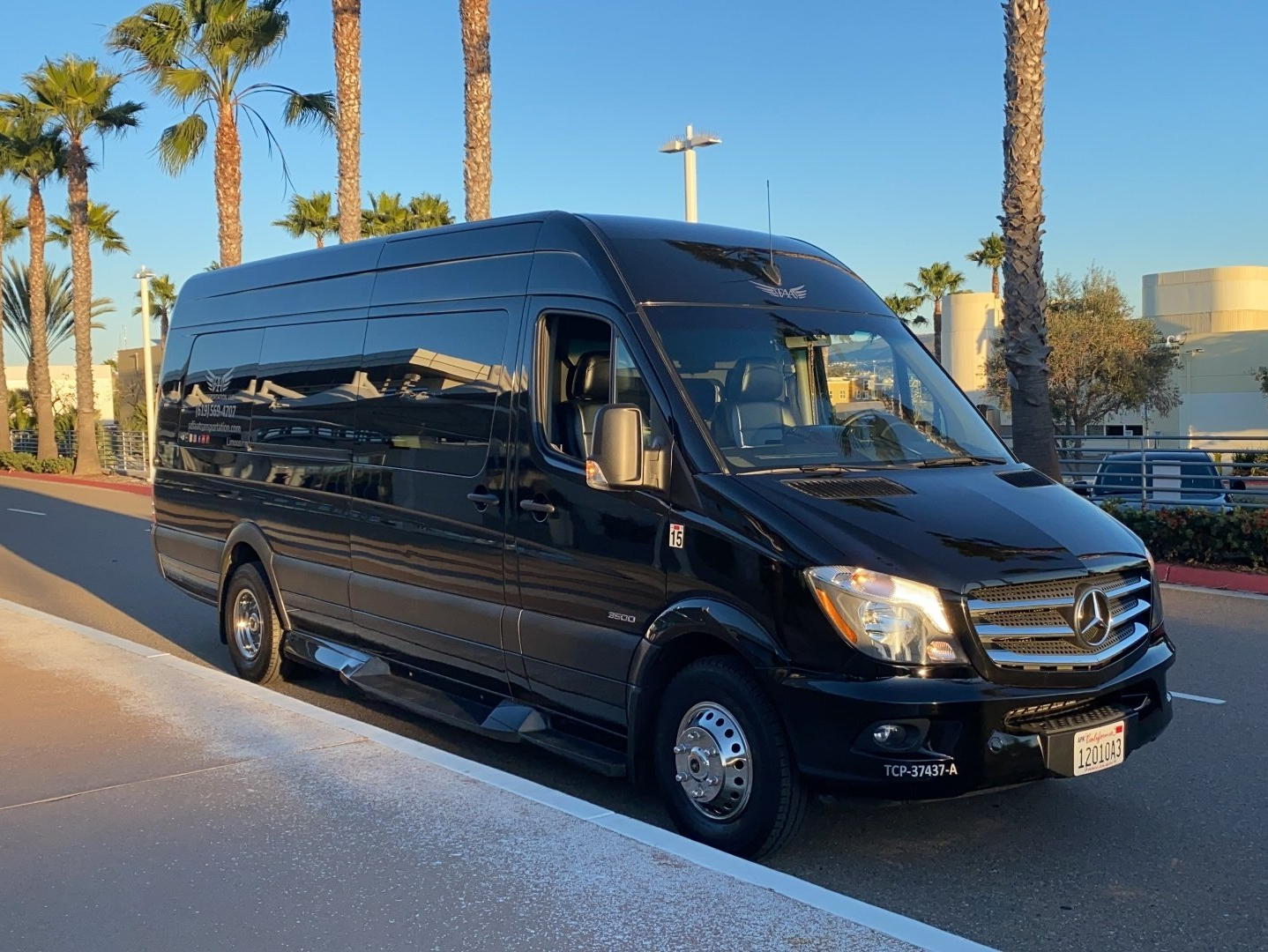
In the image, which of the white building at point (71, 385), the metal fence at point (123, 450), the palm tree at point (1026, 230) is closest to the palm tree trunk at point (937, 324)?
the metal fence at point (123, 450)

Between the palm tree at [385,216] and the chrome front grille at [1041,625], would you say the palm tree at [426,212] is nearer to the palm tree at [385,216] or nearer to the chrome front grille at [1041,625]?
the palm tree at [385,216]

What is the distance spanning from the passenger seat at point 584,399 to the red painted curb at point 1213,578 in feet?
26.6

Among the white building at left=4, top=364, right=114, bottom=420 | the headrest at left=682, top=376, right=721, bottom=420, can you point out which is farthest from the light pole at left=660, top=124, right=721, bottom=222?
the white building at left=4, top=364, right=114, bottom=420

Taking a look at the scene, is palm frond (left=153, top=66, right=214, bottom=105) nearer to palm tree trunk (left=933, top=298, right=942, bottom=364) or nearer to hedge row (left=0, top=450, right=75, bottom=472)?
hedge row (left=0, top=450, right=75, bottom=472)

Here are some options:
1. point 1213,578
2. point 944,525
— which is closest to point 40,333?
point 1213,578

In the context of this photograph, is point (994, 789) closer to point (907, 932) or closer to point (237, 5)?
point (907, 932)

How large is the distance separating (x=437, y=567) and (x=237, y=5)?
22.6m

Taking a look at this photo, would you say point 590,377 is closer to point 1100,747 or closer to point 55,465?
A: point 1100,747

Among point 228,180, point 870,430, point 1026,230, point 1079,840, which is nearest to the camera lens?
point 1079,840

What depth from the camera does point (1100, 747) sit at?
4715 millimetres

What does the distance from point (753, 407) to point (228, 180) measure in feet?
80.7

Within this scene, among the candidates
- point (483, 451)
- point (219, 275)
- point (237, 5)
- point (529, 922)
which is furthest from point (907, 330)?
point (237, 5)

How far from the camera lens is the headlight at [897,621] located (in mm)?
4441

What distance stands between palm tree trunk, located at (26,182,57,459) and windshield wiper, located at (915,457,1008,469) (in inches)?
1581
